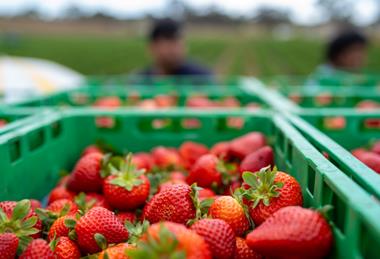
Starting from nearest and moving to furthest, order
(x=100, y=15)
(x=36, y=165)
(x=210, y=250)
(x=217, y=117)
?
(x=210, y=250), (x=36, y=165), (x=217, y=117), (x=100, y=15)

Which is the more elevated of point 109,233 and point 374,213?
point 374,213

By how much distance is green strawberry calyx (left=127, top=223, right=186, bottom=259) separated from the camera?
37.8 inches

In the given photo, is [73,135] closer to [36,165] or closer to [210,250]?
[36,165]

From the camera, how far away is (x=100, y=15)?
79.6 meters

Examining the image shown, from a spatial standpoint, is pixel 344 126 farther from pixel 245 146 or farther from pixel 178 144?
pixel 178 144

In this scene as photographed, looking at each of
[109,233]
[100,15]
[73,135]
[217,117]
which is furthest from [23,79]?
[100,15]

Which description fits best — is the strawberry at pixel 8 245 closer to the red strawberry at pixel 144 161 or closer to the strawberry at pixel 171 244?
the strawberry at pixel 171 244

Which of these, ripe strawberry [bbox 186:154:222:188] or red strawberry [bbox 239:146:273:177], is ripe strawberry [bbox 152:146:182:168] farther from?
red strawberry [bbox 239:146:273:177]

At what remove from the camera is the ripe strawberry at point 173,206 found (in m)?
1.32

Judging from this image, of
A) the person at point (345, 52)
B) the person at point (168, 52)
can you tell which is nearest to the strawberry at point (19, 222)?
the person at point (168, 52)

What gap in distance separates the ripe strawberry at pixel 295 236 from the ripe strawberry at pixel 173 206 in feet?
0.73

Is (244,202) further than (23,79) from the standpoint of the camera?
No

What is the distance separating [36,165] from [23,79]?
3.38 meters

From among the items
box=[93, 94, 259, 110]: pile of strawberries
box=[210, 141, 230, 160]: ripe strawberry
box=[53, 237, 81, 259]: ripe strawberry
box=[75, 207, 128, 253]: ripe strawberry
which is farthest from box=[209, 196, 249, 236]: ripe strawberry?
box=[93, 94, 259, 110]: pile of strawberries
